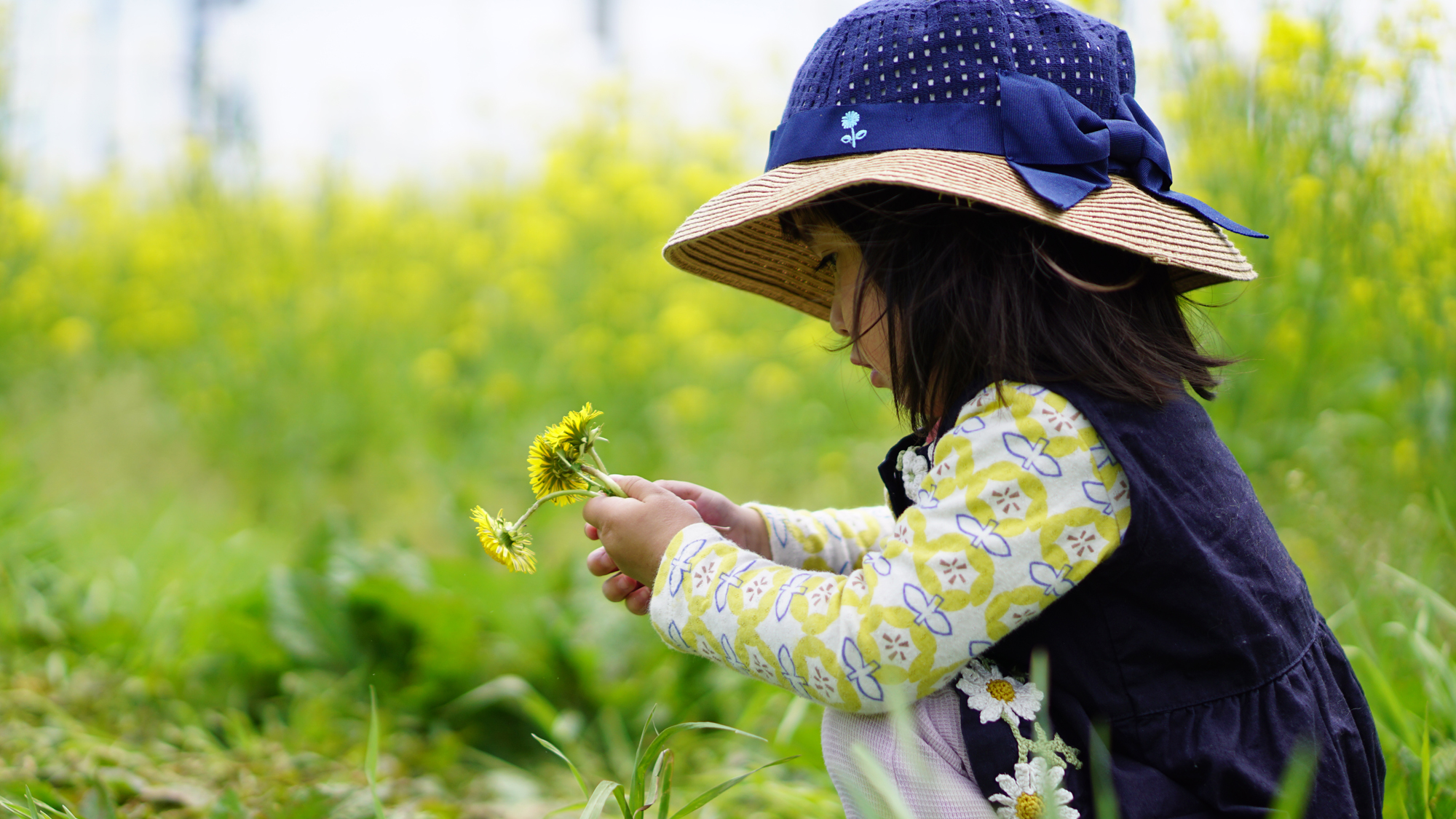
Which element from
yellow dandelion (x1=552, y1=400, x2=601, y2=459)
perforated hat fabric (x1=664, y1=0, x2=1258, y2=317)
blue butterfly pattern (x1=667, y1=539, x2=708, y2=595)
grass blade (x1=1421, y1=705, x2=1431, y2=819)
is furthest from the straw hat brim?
grass blade (x1=1421, y1=705, x2=1431, y2=819)

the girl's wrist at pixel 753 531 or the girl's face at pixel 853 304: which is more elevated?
the girl's face at pixel 853 304

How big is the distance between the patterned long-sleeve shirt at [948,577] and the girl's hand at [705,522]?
0.22 metres

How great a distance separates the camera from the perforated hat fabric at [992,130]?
1.14 metres

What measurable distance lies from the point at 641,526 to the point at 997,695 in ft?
1.51

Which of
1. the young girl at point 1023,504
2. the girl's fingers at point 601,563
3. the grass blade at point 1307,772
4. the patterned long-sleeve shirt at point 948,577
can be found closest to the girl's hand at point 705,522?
the girl's fingers at point 601,563

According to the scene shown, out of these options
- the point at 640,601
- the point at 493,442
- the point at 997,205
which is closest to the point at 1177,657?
the point at 997,205

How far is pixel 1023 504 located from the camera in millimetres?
1067

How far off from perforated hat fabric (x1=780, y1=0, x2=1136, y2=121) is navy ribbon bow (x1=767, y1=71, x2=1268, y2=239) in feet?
0.06

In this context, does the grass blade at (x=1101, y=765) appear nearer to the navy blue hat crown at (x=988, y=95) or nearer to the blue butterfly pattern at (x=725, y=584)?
the blue butterfly pattern at (x=725, y=584)

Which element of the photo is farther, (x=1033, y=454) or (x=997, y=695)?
(x=997, y=695)

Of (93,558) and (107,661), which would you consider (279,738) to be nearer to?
(107,661)

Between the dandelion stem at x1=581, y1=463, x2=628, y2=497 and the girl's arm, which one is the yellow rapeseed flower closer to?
the dandelion stem at x1=581, y1=463, x2=628, y2=497

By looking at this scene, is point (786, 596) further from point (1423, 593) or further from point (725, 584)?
point (1423, 593)

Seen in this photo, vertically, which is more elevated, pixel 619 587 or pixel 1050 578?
pixel 1050 578
